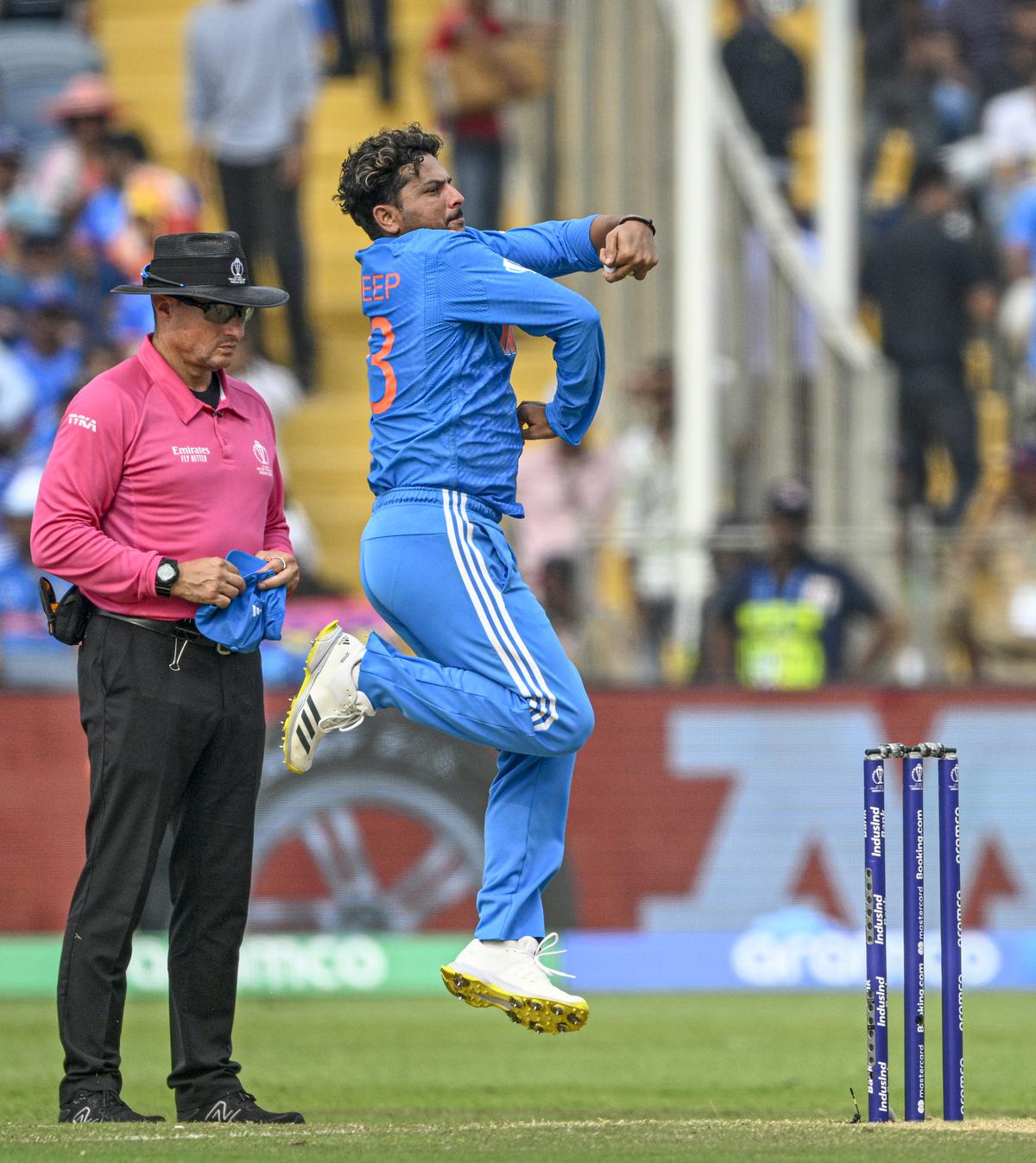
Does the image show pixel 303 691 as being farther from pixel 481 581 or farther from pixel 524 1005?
pixel 524 1005

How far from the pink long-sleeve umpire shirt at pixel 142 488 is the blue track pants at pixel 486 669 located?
46cm

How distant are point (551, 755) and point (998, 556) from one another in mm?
5973

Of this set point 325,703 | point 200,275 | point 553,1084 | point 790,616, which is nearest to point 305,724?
point 325,703

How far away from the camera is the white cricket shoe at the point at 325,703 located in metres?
7.18

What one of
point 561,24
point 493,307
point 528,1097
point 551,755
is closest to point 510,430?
point 493,307

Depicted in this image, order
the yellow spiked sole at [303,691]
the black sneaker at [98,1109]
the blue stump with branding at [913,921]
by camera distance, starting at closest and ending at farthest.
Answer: the blue stump with branding at [913,921] < the black sneaker at [98,1109] < the yellow spiked sole at [303,691]

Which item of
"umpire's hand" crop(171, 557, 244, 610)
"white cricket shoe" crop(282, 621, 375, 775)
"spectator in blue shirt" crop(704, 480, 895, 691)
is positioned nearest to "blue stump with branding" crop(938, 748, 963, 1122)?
"white cricket shoe" crop(282, 621, 375, 775)

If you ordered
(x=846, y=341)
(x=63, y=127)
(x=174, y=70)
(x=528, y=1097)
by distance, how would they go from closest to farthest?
(x=528, y=1097), (x=846, y=341), (x=63, y=127), (x=174, y=70)

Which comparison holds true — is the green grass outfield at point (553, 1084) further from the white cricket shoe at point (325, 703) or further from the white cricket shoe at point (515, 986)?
the white cricket shoe at point (325, 703)

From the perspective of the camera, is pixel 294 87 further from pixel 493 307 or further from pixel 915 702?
pixel 493 307

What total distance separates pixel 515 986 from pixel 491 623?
40.9 inches

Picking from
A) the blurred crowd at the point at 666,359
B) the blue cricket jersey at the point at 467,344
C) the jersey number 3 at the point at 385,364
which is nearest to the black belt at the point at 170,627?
the blue cricket jersey at the point at 467,344

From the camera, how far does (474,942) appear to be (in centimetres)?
703

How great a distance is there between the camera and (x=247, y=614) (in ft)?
23.2
